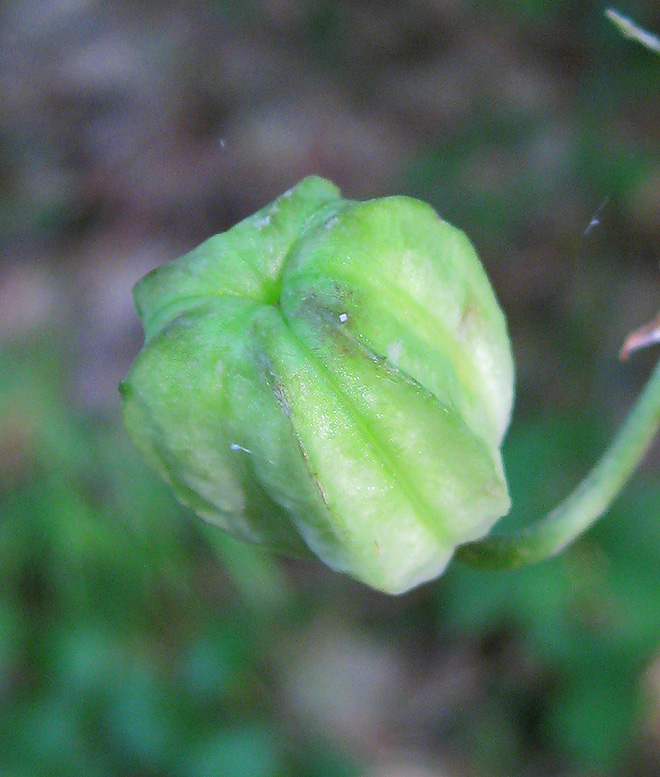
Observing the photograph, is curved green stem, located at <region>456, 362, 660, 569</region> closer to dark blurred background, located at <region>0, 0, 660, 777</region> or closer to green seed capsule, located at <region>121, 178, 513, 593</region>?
green seed capsule, located at <region>121, 178, 513, 593</region>

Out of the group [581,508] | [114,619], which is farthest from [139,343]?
[581,508]

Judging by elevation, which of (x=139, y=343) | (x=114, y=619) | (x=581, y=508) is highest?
(x=581, y=508)

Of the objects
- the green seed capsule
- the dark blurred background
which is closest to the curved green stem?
the green seed capsule

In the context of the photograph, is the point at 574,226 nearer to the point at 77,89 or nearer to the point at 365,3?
Result: the point at 365,3

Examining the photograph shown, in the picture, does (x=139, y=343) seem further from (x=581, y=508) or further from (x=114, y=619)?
(x=581, y=508)

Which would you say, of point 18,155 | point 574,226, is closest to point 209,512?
point 574,226

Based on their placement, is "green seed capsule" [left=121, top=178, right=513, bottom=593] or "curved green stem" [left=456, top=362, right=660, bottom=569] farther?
"curved green stem" [left=456, top=362, right=660, bottom=569]
